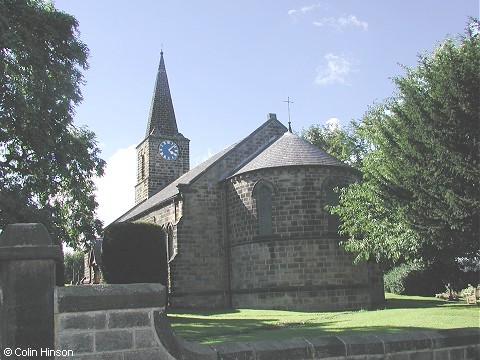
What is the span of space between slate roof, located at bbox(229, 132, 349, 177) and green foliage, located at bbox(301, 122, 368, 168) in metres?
16.4

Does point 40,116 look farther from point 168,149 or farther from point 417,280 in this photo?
point 417,280

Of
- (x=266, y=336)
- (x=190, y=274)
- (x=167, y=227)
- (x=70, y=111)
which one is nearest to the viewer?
(x=266, y=336)

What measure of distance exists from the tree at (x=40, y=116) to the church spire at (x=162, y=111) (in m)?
20.5

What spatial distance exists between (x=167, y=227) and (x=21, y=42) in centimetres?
1336

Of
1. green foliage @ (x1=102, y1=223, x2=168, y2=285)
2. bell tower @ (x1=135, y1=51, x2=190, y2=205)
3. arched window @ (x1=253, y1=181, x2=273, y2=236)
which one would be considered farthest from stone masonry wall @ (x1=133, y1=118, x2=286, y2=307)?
bell tower @ (x1=135, y1=51, x2=190, y2=205)

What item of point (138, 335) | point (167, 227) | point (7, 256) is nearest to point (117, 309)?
point (138, 335)

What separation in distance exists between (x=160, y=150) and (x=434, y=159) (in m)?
28.0

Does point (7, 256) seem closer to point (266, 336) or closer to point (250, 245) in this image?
point (266, 336)

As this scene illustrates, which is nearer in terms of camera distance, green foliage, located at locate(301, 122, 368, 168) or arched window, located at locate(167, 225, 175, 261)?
arched window, located at locate(167, 225, 175, 261)

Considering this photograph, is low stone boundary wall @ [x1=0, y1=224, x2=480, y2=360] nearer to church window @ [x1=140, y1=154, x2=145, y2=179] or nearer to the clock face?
the clock face

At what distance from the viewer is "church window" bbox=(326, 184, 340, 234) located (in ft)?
68.3

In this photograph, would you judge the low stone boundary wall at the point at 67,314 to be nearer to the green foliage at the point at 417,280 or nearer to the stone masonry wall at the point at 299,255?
the stone masonry wall at the point at 299,255

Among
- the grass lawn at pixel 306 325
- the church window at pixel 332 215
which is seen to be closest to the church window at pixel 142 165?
the church window at pixel 332 215

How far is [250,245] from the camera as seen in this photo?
21.4 metres
